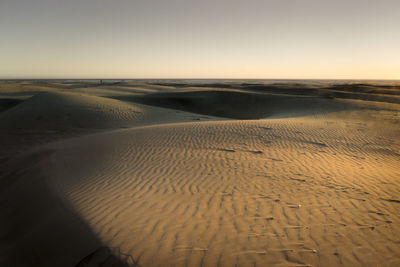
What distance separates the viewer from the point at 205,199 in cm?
432

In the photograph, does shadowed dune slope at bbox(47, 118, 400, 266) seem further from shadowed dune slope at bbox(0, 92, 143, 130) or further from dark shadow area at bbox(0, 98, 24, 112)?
dark shadow area at bbox(0, 98, 24, 112)

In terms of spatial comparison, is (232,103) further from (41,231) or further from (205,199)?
(41,231)

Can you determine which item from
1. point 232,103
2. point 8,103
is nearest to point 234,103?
point 232,103

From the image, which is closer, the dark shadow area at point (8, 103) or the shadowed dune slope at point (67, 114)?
the shadowed dune slope at point (67, 114)

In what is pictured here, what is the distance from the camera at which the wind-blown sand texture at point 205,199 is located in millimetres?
3021

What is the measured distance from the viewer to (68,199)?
4559 mm

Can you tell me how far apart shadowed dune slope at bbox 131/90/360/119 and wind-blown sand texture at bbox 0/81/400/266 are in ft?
40.0

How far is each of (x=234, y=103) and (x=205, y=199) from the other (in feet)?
71.9

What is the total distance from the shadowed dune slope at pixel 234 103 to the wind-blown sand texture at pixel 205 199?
40.0ft

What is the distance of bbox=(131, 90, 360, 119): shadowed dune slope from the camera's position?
866 inches

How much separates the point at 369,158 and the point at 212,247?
6.54m

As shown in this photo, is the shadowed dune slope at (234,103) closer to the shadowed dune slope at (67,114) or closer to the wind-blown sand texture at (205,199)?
the shadowed dune slope at (67,114)

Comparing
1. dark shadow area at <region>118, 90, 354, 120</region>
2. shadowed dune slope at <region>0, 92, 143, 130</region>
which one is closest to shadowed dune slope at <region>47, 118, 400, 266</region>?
shadowed dune slope at <region>0, 92, 143, 130</region>

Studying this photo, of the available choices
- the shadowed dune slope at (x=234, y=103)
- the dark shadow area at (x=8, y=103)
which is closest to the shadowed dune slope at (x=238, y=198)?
the shadowed dune slope at (x=234, y=103)
